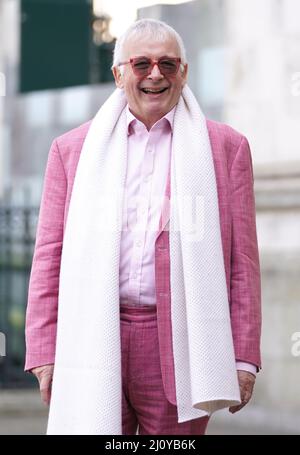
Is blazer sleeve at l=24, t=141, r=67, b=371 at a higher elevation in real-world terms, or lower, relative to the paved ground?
higher

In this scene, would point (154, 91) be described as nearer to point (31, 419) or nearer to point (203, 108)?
point (203, 108)

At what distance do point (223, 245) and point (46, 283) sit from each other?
1.68 ft

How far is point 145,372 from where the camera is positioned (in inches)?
137

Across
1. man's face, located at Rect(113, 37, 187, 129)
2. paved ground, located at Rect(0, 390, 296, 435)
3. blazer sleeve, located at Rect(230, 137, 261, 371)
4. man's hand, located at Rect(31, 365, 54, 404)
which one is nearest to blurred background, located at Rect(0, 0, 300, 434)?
paved ground, located at Rect(0, 390, 296, 435)

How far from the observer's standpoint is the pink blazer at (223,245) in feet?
11.6

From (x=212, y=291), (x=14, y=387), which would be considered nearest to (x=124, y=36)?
(x=212, y=291)

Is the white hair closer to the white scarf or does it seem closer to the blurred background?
the white scarf

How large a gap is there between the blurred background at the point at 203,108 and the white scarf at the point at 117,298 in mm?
3781

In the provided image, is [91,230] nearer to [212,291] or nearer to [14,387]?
[212,291]

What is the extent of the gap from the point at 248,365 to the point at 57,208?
702 millimetres

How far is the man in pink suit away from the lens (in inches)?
136

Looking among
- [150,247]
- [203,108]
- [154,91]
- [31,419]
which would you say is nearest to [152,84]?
[154,91]

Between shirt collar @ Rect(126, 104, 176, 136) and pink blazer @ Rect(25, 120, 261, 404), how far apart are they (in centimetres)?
13

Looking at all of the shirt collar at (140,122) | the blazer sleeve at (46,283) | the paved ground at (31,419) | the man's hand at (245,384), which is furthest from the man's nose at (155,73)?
the paved ground at (31,419)
